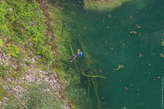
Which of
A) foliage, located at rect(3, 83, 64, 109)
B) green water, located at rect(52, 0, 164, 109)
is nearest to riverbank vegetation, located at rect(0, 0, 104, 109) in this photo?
foliage, located at rect(3, 83, 64, 109)

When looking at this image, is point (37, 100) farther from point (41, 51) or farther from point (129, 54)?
point (129, 54)

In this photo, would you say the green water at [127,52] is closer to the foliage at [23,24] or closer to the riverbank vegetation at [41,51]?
the riverbank vegetation at [41,51]

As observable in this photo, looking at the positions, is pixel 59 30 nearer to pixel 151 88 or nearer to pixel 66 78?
pixel 66 78

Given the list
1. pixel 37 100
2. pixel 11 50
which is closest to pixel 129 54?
pixel 37 100

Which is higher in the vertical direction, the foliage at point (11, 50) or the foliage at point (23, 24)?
the foliage at point (23, 24)

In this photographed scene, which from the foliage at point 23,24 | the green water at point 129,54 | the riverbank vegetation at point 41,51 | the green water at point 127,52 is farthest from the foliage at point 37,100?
the green water at point 129,54
